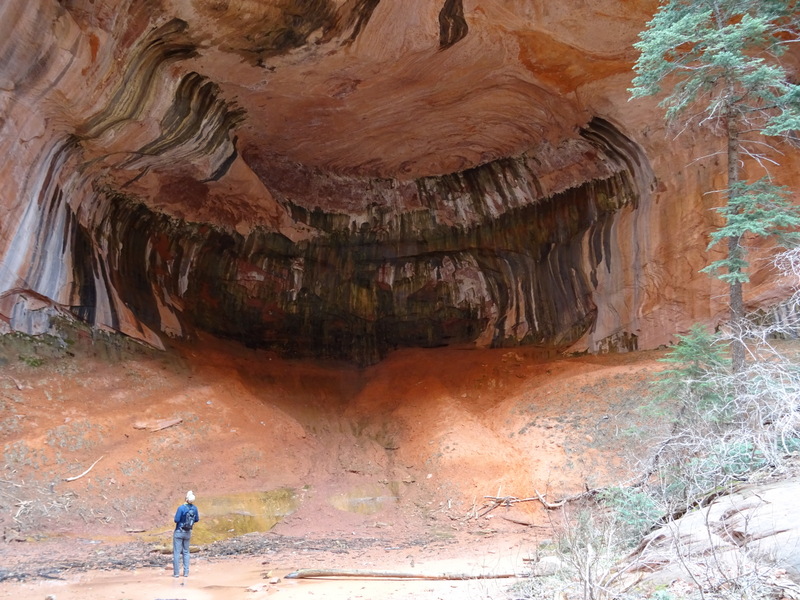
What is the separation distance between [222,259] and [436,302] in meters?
7.05

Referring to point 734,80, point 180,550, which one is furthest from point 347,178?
point 180,550

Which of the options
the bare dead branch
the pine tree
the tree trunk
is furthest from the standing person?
the tree trunk

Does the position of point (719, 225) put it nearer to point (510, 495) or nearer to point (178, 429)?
point (510, 495)

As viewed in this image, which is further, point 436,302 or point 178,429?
point 436,302

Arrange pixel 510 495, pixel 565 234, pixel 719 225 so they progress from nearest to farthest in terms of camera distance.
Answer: pixel 510 495, pixel 719 225, pixel 565 234

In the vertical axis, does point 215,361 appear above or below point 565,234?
below

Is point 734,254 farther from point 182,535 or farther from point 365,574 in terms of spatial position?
point 182,535

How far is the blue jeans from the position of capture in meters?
6.66

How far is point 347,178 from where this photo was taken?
60.6ft

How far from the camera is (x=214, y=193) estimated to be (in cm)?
1603

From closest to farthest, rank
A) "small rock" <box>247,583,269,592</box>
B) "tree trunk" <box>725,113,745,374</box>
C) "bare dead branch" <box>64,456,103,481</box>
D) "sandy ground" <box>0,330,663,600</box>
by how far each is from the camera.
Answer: "small rock" <box>247,583,269,592</box> → "sandy ground" <box>0,330,663,600</box> → "tree trunk" <box>725,113,745,374</box> → "bare dead branch" <box>64,456,103,481</box>

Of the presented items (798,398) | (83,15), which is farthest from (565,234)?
(83,15)

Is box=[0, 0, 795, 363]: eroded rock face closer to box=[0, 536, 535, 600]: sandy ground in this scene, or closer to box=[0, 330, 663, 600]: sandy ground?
box=[0, 330, 663, 600]: sandy ground

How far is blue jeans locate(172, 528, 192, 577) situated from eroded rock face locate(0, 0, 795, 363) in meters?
7.35
